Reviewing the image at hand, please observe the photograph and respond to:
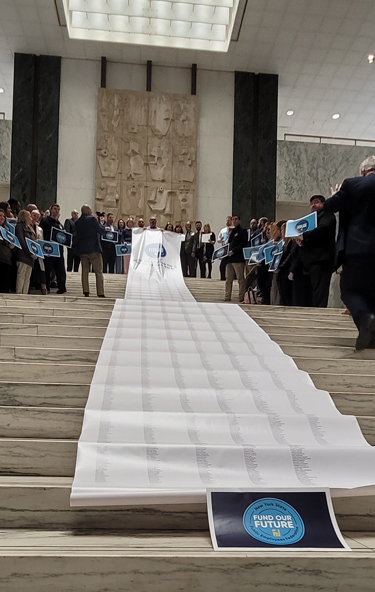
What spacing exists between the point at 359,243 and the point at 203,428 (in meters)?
2.30

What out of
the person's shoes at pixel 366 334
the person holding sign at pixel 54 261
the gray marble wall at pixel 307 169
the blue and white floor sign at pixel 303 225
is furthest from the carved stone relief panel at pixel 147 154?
the person's shoes at pixel 366 334

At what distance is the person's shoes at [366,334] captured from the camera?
4.18 meters

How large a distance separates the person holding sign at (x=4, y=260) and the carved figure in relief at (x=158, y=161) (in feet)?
33.6

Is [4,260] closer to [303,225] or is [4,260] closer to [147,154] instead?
[303,225]

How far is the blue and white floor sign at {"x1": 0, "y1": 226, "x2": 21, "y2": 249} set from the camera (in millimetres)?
7180

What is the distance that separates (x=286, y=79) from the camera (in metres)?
18.0

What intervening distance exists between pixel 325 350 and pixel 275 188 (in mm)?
13697

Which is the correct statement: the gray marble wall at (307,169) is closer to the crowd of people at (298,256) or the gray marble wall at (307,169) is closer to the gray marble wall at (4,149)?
the crowd of people at (298,256)

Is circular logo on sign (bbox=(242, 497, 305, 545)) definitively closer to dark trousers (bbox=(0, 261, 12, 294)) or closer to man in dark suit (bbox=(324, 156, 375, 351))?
man in dark suit (bbox=(324, 156, 375, 351))

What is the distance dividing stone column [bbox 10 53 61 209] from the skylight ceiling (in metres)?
1.60

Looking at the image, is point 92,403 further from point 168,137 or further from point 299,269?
point 168,137

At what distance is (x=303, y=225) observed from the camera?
17.6 ft

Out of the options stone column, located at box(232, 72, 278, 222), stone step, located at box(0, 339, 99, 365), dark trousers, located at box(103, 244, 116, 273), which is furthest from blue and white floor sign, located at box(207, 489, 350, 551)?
stone column, located at box(232, 72, 278, 222)

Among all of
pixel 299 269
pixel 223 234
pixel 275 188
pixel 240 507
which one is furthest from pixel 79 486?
pixel 275 188
